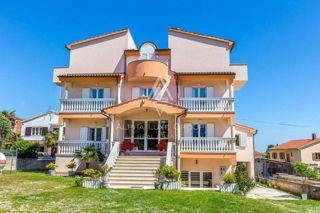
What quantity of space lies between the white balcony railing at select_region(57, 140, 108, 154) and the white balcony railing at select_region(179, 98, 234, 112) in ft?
21.7

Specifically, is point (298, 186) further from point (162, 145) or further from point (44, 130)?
point (44, 130)

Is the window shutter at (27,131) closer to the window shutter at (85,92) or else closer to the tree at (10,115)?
the tree at (10,115)

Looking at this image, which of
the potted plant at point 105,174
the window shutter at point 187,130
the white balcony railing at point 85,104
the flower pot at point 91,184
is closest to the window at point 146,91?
the white balcony railing at point 85,104

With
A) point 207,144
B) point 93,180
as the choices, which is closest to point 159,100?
point 207,144

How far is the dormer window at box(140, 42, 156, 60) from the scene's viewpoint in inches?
805

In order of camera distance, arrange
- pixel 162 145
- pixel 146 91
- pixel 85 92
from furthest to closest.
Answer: pixel 85 92 < pixel 146 91 < pixel 162 145

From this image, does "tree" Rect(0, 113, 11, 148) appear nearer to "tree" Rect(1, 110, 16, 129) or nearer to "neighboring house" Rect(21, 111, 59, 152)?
"tree" Rect(1, 110, 16, 129)

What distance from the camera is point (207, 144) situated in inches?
694

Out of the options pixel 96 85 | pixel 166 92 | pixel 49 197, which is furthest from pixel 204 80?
pixel 49 197

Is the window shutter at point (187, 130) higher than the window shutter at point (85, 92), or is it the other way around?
the window shutter at point (85, 92)

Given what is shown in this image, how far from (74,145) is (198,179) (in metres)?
9.55

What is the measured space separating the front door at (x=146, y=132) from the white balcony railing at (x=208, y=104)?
2.31m

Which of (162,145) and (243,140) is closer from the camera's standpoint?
(162,145)

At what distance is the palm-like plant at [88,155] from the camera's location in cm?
1672
